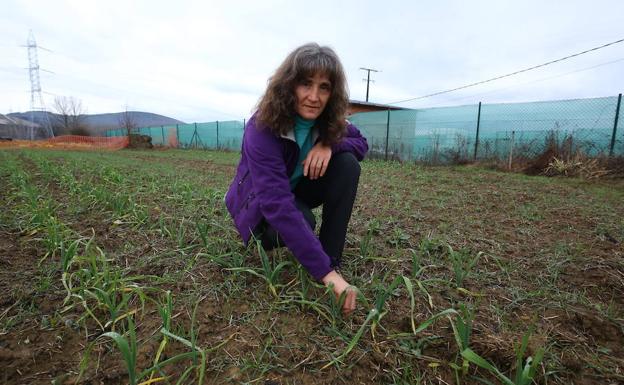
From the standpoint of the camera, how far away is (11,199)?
2.95 metres

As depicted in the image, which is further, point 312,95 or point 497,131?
point 497,131

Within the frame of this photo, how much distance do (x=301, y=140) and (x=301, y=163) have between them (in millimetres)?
127

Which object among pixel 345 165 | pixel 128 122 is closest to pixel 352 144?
pixel 345 165

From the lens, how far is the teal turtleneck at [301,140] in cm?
164

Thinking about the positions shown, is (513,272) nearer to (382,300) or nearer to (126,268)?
(382,300)

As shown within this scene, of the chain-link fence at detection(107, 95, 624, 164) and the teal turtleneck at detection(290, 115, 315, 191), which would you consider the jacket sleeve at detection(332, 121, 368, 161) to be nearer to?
the teal turtleneck at detection(290, 115, 315, 191)

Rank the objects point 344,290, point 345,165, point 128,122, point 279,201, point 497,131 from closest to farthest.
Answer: point 344,290, point 279,201, point 345,165, point 497,131, point 128,122

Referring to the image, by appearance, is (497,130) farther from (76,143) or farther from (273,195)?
(76,143)

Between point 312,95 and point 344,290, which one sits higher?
point 312,95

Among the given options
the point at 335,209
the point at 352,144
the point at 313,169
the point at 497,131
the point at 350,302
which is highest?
the point at 497,131

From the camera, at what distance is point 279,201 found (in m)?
1.41

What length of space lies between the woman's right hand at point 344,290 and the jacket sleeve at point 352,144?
74cm

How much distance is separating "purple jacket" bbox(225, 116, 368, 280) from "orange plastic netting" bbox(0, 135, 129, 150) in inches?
829

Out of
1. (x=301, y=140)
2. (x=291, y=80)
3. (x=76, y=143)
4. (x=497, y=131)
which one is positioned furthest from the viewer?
(x=76, y=143)
